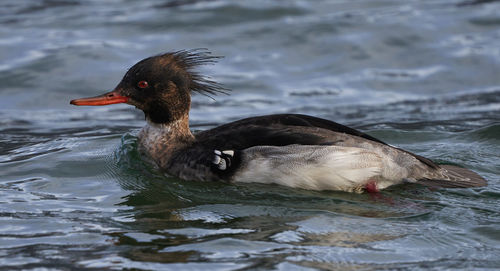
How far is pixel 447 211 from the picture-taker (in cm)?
698

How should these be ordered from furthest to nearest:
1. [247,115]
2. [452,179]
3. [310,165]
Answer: [247,115], [452,179], [310,165]

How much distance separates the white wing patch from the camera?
7363mm

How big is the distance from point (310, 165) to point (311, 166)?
1 cm

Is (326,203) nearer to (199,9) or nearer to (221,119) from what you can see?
(221,119)

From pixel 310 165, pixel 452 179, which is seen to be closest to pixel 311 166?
pixel 310 165

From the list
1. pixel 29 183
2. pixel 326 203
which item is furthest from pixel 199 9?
pixel 326 203

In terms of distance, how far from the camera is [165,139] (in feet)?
27.2

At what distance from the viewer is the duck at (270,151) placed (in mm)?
7383

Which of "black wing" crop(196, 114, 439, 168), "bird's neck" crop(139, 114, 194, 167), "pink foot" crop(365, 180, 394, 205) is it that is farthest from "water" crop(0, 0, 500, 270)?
"black wing" crop(196, 114, 439, 168)

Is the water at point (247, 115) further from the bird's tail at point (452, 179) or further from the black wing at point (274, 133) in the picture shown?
the black wing at point (274, 133)

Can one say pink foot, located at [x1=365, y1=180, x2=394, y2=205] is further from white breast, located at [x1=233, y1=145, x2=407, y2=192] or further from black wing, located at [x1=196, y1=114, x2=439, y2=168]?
→ black wing, located at [x1=196, y1=114, x2=439, y2=168]

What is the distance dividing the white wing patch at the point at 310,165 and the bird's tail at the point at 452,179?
0.60 meters

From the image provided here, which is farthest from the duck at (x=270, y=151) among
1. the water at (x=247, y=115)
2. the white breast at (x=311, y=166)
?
the water at (x=247, y=115)

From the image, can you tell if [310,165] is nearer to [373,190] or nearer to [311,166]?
[311,166]
